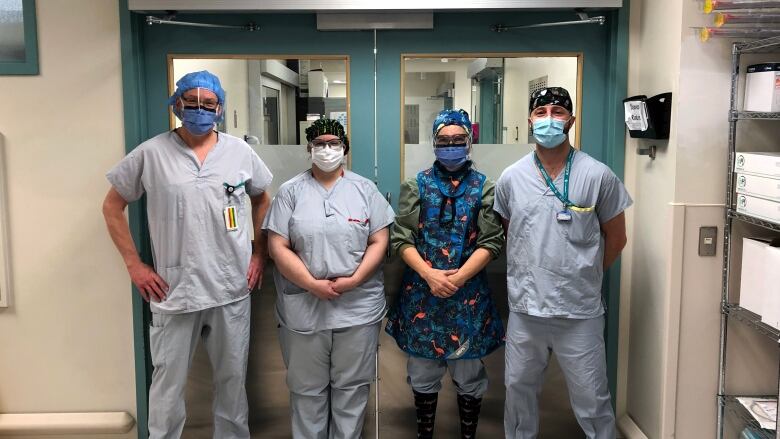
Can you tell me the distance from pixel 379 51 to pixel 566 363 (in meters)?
1.36

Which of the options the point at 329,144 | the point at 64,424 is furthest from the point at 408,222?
the point at 64,424

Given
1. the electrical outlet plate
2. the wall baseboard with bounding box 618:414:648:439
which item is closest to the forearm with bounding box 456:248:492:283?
the electrical outlet plate

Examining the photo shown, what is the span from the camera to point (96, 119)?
7.82 ft

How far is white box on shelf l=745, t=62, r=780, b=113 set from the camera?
73.5 inches

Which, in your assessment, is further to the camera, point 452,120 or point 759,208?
point 452,120

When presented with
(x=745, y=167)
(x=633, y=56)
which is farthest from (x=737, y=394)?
(x=633, y=56)

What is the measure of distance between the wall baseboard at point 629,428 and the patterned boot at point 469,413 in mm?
595

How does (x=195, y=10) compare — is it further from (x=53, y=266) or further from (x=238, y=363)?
(x=238, y=363)

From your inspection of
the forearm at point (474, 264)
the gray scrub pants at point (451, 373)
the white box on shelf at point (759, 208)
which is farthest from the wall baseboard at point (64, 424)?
the white box on shelf at point (759, 208)

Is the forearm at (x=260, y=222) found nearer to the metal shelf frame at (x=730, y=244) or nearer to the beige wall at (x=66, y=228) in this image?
the beige wall at (x=66, y=228)

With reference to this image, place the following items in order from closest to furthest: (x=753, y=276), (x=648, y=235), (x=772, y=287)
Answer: (x=772, y=287) → (x=753, y=276) → (x=648, y=235)

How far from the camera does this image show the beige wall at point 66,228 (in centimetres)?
236

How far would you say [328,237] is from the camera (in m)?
2.12

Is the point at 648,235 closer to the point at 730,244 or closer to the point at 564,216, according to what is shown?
the point at 730,244
